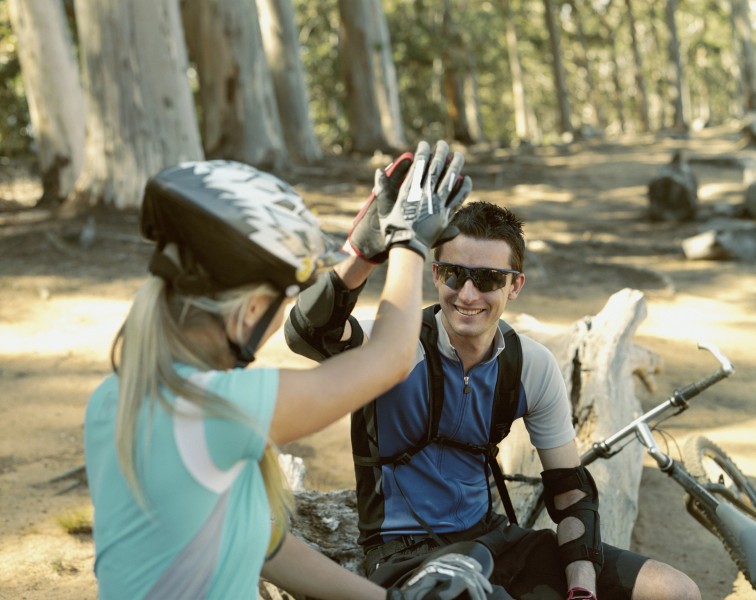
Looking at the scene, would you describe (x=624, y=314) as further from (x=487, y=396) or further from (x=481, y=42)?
(x=481, y=42)

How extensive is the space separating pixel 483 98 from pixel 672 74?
24480 millimetres

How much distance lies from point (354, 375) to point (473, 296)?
1.37m

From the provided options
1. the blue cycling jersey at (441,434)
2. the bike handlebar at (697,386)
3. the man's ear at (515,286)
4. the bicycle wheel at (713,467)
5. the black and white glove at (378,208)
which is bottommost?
the bicycle wheel at (713,467)

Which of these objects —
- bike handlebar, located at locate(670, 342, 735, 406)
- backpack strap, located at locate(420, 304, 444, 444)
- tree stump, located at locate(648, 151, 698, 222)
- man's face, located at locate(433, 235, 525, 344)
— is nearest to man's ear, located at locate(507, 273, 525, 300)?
man's face, located at locate(433, 235, 525, 344)

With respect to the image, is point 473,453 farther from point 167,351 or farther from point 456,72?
point 456,72

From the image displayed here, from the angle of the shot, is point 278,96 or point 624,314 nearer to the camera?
point 624,314

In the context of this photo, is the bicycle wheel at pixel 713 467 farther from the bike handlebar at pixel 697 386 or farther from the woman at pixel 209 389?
the woman at pixel 209 389

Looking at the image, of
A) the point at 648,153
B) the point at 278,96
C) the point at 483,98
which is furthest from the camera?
the point at 483,98

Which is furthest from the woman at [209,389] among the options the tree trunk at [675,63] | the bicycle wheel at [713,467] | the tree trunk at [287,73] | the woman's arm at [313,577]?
the tree trunk at [675,63]

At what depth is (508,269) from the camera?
322cm

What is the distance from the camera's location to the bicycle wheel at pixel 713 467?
448 cm

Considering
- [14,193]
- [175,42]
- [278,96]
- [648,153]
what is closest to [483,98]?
[648,153]

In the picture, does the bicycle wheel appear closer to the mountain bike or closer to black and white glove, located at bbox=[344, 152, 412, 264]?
the mountain bike

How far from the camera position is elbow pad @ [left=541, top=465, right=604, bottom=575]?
306 cm
